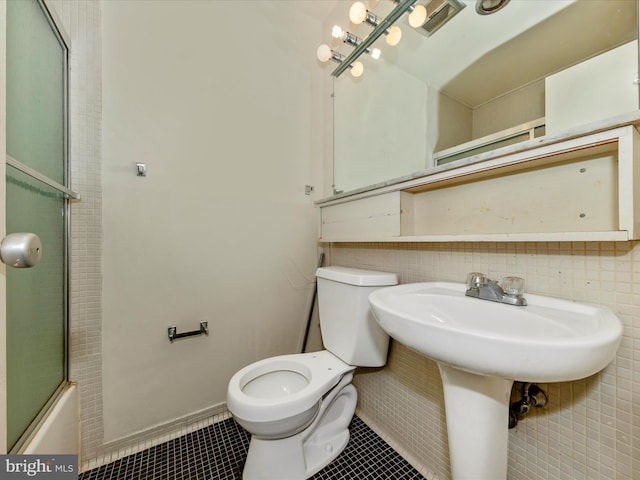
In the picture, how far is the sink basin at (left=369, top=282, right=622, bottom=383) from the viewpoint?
1.48ft

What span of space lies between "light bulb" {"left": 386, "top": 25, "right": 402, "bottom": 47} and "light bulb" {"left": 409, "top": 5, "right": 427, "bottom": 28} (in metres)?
0.07

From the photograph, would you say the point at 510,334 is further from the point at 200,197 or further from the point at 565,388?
the point at 200,197

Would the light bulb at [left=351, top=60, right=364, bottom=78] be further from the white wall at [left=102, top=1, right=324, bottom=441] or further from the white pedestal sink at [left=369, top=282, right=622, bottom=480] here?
the white pedestal sink at [left=369, top=282, right=622, bottom=480]

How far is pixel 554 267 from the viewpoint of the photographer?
73cm

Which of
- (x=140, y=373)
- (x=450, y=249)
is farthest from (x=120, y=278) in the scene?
(x=450, y=249)

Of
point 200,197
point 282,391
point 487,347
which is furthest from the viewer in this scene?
point 200,197

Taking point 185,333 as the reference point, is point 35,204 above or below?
above

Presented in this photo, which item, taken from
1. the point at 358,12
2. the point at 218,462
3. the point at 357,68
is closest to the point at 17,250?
the point at 218,462

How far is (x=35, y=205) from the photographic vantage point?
2.73 feet

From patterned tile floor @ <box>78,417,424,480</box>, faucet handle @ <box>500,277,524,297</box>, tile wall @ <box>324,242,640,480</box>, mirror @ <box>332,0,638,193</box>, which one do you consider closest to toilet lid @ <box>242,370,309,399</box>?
patterned tile floor @ <box>78,417,424,480</box>

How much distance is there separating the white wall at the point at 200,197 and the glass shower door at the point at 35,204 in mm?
145

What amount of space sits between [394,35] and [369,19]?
136mm

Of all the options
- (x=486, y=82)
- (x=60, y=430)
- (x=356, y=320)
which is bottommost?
(x=60, y=430)

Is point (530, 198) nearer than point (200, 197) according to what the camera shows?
Yes
